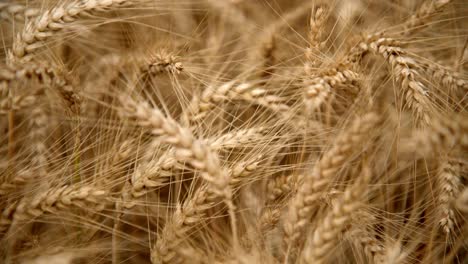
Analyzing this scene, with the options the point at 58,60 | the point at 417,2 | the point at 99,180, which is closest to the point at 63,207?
the point at 99,180

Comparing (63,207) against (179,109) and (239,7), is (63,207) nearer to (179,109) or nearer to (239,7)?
(179,109)

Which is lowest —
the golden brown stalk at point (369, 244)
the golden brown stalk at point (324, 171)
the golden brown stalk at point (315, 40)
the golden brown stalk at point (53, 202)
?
the golden brown stalk at point (369, 244)

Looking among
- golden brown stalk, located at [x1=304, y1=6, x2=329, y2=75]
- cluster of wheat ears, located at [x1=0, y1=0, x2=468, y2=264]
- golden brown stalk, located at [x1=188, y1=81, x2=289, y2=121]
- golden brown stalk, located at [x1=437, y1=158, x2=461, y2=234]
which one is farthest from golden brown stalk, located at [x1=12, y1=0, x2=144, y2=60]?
golden brown stalk, located at [x1=437, y1=158, x2=461, y2=234]

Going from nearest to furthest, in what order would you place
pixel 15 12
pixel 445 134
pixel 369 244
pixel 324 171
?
pixel 324 171 → pixel 445 134 → pixel 369 244 → pixel 15 12

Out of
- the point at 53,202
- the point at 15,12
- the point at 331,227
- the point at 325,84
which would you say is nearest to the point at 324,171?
the point at 331,227

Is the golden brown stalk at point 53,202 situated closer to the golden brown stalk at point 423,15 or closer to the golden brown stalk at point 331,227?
the golden brown stalk at point 331,227

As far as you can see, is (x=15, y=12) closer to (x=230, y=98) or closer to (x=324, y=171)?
(x=230, y=98)

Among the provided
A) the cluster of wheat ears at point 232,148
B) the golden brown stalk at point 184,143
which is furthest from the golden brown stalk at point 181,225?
the golden brown stalk at point 184,143

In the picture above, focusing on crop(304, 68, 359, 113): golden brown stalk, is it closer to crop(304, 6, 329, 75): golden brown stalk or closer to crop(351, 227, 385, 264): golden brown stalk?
crop(304, 6, 329, 75): golden brown stalk
